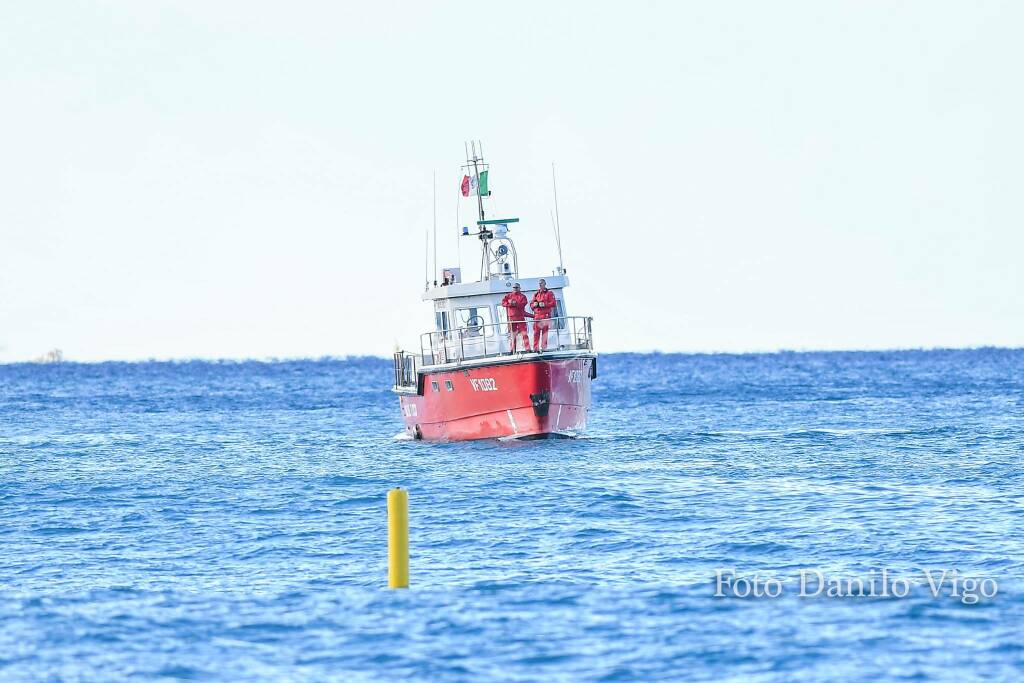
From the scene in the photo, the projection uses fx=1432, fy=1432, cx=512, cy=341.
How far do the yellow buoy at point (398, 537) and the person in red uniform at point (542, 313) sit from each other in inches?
654

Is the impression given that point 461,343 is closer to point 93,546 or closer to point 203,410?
point 93,546

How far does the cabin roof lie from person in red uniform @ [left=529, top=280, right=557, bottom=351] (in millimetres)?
1784

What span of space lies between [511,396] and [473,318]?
305 centimetres

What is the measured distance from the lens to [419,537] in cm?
2166

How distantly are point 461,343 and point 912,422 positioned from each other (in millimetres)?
20725

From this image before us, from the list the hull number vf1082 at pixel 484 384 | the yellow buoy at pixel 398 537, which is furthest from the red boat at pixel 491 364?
the yellow buoy at pixel 398 537

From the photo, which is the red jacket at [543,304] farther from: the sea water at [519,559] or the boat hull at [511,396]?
the sea water at [519,559]

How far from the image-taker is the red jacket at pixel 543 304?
3384cm

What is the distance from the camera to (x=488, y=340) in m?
35.7

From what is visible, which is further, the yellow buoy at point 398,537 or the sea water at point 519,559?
the yellow buoy at point 398,537

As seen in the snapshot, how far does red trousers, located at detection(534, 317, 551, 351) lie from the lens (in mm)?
33719

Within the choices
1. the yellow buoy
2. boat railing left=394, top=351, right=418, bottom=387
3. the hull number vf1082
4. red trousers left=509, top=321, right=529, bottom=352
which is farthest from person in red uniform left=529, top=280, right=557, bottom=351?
the yellow buoy

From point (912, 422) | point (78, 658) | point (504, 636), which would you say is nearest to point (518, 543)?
point (504, 636)

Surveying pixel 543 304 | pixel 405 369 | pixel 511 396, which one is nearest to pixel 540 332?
pixel 543 304
